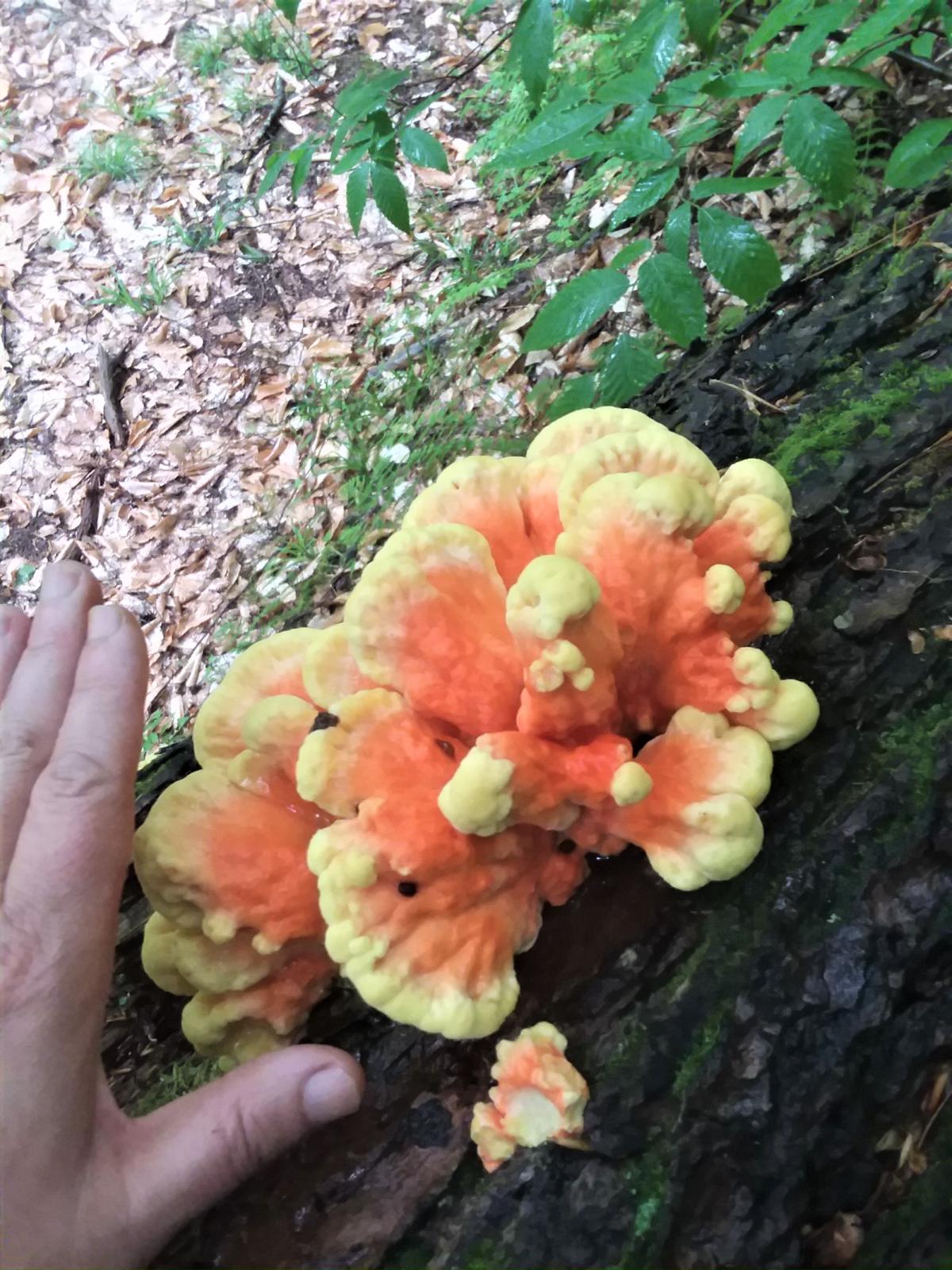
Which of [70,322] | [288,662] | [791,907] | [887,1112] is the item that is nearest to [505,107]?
[70,322]

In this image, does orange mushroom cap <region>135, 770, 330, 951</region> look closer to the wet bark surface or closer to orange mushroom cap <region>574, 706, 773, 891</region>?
the wet bark surface

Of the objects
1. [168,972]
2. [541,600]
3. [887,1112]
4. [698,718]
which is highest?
[541,600]

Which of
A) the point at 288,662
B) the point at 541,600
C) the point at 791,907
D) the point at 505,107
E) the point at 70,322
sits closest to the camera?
the point at 541,600

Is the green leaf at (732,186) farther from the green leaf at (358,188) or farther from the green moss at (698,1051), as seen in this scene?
the green moss at (698,1051)

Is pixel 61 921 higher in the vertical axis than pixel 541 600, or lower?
lower

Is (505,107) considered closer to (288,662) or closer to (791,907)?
(288,662)

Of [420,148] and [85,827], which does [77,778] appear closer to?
[85,827]

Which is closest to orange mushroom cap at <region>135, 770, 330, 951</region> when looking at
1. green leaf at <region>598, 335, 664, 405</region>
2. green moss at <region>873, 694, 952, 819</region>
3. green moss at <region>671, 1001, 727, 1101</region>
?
green moss at <region>671, 1001, 727, 1101</region>
